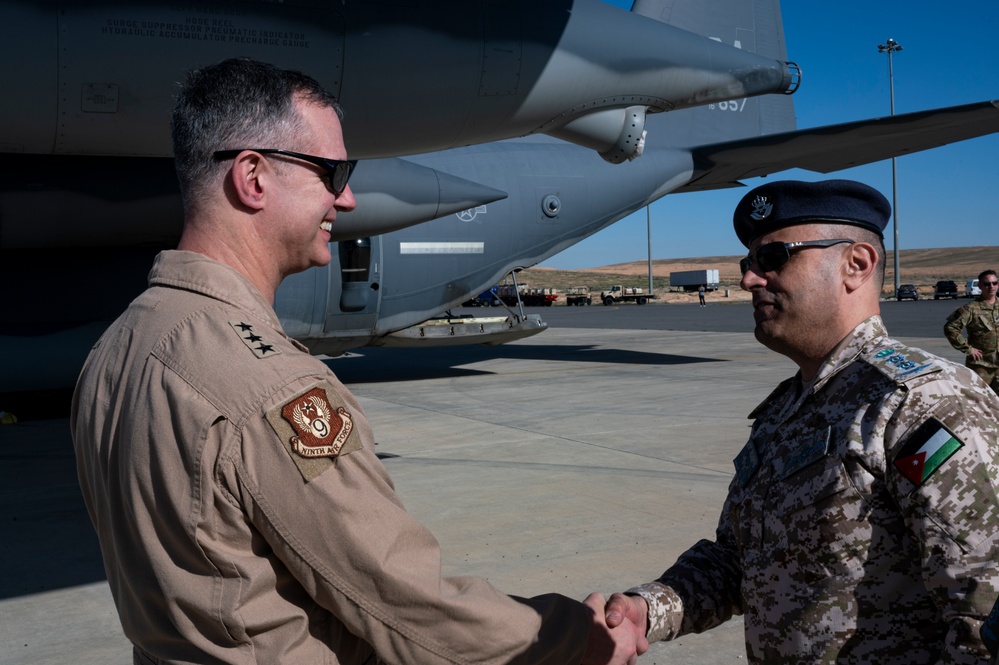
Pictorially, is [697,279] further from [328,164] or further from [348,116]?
[328,164]

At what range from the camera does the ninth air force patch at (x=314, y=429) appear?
1.46 m

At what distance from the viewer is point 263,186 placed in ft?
5.93

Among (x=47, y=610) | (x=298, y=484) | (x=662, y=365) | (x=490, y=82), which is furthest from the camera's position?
(x=662, y=365)

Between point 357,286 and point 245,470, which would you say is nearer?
point 245,470

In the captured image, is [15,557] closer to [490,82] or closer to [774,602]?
[490,82]

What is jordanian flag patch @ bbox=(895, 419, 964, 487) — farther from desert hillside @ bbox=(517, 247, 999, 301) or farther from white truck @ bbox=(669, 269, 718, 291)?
desert hillside @ bbox=(517, 247, 999, 301)

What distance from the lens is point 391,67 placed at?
6.13m

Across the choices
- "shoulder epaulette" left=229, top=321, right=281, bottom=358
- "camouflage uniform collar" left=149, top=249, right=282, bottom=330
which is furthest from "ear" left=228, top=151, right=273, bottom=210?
"shoulder epaulette" left=229, top=321, right=281, bottom=358

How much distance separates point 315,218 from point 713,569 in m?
1.39

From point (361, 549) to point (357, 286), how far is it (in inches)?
428

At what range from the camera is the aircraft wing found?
10805mm

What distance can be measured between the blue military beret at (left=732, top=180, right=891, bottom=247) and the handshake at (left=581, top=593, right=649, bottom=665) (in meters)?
1.00

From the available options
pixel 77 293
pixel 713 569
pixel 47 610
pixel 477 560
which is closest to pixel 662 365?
pixel 77 293

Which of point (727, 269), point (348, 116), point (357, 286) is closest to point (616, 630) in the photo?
point (348, 116)
